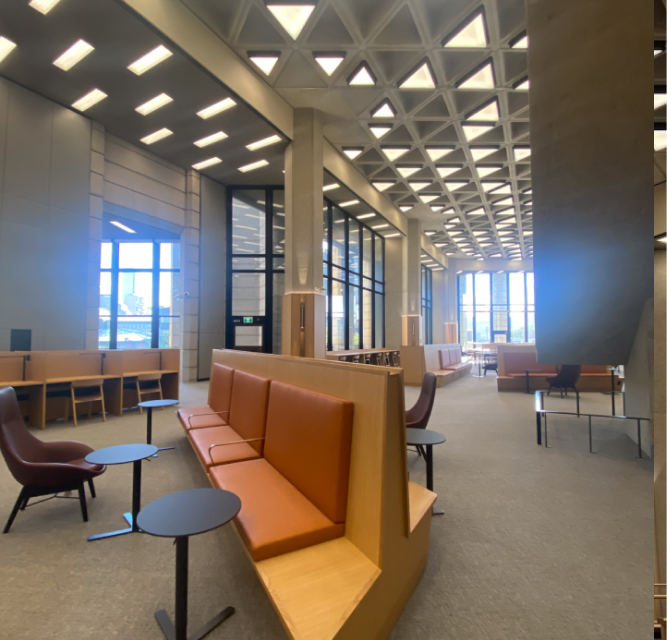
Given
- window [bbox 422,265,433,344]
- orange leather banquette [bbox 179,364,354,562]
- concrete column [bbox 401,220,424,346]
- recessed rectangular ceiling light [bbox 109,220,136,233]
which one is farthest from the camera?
window [bbox 422,265,433,344]

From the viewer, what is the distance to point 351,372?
199 cm

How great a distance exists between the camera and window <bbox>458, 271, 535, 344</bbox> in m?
24.1

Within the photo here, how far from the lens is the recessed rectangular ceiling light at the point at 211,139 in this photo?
8466 millimetres

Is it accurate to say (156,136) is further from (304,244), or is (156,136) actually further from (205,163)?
(304,244)

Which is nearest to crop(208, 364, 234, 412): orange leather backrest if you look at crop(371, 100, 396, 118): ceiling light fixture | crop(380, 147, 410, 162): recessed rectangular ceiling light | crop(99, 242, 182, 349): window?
crop(371, 100, 396, 118): ceiling light fixture

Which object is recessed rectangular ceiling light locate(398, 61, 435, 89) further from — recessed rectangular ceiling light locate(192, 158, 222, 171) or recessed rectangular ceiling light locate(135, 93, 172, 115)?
recessed rectangular ceiling light locate(192, 158, 222, 171)

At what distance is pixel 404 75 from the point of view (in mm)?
7168

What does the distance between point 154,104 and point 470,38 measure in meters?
5.96

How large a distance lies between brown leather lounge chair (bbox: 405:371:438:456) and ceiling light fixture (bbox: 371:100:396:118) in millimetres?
6701

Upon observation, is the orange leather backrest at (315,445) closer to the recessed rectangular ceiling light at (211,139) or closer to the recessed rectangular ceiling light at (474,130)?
the recessed rectangular ceiling light at (211,139)

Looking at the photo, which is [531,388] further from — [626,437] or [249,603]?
[249,603]

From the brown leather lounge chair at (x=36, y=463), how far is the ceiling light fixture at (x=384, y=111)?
8.23 meters

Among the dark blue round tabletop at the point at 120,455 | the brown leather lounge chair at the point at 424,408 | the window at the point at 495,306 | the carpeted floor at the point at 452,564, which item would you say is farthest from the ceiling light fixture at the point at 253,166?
the window at the point at 495,306

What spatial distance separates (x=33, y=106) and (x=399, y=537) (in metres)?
9.24
